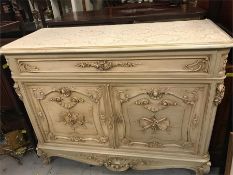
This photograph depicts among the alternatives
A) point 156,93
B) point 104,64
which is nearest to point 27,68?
point 104,64

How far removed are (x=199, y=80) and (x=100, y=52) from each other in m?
0.45

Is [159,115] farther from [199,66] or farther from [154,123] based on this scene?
[199,66]

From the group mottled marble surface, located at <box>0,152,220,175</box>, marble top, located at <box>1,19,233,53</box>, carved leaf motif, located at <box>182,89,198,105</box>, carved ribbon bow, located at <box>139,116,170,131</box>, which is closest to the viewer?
marble top, located at <box>1,19,233,53</box>

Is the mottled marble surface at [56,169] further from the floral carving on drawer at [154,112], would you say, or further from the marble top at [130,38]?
the marble top at [130,38]

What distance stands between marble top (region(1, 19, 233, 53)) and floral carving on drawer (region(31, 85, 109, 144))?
8.7 inches

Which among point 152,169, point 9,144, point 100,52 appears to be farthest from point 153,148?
point 9,144

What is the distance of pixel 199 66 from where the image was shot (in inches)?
35.6

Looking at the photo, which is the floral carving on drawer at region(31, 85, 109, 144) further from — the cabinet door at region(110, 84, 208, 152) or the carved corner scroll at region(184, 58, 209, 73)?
the carved corner scroll at region(184, 58, 209, 73)

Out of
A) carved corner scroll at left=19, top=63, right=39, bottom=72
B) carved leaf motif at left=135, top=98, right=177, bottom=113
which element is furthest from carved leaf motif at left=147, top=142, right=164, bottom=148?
carved corner scroll at left=19, top=63, right=39, bottom=72

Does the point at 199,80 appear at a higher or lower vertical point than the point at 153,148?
higher

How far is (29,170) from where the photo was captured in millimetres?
1449

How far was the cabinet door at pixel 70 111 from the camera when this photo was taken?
3.62ft

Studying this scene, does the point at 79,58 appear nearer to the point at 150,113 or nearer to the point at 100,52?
the point at 100,52

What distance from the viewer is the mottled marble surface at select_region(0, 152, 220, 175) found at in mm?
1349
